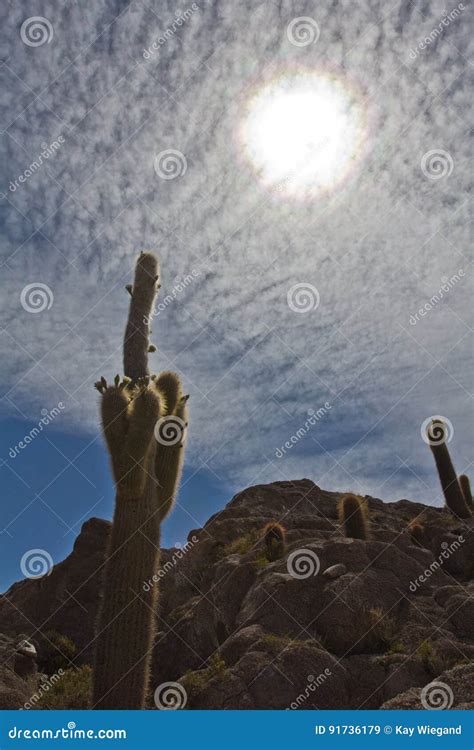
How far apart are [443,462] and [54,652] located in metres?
14.6

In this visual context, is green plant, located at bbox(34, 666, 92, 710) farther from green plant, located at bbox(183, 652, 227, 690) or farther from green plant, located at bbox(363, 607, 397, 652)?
green plant, located at bbox(363, 607, 397, 652)

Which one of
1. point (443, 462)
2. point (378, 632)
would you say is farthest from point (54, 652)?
point (443, 462)

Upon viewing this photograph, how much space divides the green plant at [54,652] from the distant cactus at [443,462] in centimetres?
1406

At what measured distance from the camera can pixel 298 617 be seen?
41.3 ft

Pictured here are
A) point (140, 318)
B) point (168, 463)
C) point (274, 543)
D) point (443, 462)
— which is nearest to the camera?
point (168, 463)

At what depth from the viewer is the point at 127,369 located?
32.4 feet

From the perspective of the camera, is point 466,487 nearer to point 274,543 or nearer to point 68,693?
point 274,543

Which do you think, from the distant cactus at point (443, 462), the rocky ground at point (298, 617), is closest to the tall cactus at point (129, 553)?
the rocky ground at point (298, 617)

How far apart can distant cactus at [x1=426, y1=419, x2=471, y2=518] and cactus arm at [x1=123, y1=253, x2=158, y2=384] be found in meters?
14.2

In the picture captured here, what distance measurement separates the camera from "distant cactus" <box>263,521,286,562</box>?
1563cm

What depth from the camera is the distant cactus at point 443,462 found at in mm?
21188

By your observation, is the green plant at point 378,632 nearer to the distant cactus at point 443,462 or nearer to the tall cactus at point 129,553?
the tall cactus at point 129,553

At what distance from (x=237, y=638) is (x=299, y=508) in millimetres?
13371

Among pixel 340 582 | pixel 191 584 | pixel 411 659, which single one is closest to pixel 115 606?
pixel 411 659
